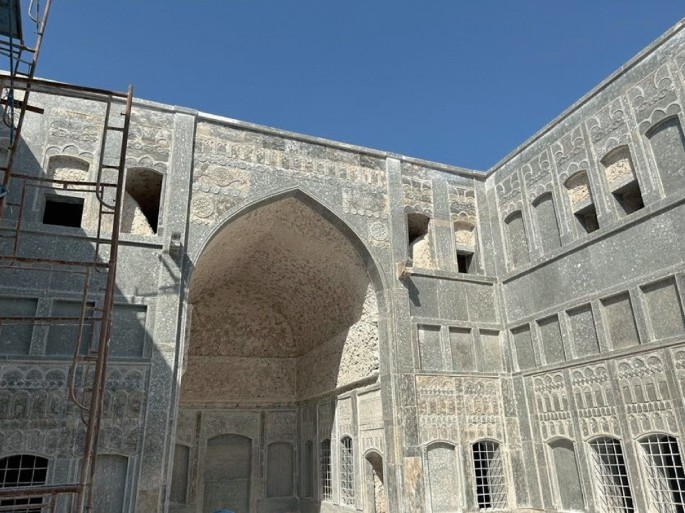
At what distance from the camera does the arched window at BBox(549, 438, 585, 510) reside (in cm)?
1018

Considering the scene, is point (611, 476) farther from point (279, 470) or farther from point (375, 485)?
point (279, 470)

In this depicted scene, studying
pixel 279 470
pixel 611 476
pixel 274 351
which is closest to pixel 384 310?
pixel 611 476

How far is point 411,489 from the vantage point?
10.4m

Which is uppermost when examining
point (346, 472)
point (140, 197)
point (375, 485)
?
point (140, 197)

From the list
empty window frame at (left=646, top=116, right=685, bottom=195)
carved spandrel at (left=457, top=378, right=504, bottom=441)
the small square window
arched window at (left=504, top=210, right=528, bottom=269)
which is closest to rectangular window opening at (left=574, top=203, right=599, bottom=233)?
arched window at (left=504, top=210, right=528, bottom=269)

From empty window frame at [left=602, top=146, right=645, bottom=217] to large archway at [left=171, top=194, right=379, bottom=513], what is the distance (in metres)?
5.10

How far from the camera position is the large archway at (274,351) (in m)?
12.5

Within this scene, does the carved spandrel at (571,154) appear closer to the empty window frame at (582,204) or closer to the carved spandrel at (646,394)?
the empty window frame at (582,204)

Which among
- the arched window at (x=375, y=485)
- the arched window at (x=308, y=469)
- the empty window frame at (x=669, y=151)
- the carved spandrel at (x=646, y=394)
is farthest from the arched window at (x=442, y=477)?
the empty window frame at (x=669, y=151)

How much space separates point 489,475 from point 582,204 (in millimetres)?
5796

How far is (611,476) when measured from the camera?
969 centimetres

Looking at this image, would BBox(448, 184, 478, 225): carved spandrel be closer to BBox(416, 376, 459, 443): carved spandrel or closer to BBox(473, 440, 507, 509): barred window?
BBox(416, 376, 459, 443): carved spandrel

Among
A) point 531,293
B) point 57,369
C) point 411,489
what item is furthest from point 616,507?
point 57,369

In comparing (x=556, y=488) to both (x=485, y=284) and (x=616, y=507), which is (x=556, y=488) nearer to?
(x=616, y=507)
